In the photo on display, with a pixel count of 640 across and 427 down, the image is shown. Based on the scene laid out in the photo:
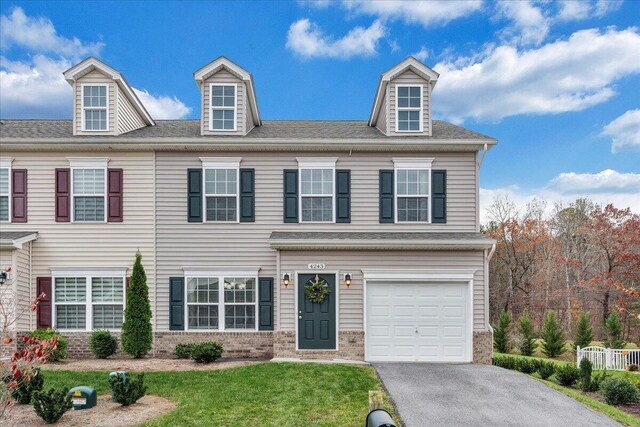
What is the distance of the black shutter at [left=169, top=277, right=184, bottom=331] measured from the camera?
42.2 ft

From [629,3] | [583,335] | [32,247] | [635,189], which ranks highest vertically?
[629,3]

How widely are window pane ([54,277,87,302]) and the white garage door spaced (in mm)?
7856

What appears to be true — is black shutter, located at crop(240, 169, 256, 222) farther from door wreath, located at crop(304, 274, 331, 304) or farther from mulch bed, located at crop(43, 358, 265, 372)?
mulch bed, located at crop(43, 358, 265, 372)

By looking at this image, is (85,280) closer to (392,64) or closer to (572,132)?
(392,64)

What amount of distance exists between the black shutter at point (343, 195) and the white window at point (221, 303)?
9.89 feet

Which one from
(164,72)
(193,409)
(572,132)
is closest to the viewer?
(193,409)

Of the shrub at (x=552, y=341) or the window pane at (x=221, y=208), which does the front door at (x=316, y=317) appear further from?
the shrub at (x=552, y=341)

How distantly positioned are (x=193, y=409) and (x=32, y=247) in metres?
8.06

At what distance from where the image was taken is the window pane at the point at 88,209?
1308 cm

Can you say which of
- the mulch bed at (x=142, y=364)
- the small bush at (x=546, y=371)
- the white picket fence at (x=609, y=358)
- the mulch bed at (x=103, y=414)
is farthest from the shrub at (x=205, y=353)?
the white picket fence at (x=609, y=358)

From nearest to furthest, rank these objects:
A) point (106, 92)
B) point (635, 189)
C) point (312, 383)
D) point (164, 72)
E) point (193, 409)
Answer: point (193, 409) → point (312, 383) → point (106, 92) → point (164, 72) → point (635, 189)

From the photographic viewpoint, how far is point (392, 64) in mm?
13477

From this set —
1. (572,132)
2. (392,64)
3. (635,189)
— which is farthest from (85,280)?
(635,189)

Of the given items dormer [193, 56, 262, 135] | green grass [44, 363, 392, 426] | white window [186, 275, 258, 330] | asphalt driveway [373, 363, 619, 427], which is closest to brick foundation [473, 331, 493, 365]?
asphalt driveway [373, 363, 619, 427]
